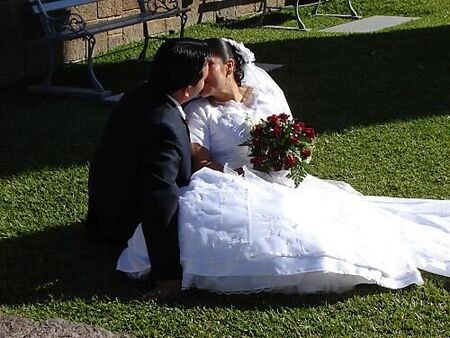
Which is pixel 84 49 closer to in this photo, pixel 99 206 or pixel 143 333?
pixel 99 206

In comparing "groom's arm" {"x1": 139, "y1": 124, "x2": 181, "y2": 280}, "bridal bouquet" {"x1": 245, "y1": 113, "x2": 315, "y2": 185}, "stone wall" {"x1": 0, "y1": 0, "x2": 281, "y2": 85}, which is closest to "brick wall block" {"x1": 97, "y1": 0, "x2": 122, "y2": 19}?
"stone wall" {"x1": 0, "y1": 0, "x2": 281, "y2": 85}

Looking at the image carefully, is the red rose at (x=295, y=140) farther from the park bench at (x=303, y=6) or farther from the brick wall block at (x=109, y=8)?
the park bench at (x=303, y=6)

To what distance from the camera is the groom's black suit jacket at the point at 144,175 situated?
3.97 m

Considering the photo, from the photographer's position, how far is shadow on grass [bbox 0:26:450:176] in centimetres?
631

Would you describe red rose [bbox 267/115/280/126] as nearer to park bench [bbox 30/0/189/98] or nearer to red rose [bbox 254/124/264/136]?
red rose [bbox 254/124/264/136]

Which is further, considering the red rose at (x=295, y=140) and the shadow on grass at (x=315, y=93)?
the shadow on grass at (x=315, y=93)

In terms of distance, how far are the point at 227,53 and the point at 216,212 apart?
92cm

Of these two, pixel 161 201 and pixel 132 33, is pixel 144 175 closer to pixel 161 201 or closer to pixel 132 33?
pixel 161 201

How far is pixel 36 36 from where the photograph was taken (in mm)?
8523

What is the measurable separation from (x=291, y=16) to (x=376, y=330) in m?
9.19

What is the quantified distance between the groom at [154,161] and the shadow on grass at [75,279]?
124mm

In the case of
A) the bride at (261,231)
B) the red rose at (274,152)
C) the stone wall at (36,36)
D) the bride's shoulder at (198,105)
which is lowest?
the stone wall at (36,36)

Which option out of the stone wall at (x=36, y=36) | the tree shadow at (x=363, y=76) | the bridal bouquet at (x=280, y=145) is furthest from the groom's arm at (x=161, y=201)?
the stone wall at (x=36, y=36)

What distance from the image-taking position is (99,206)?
4477mm
